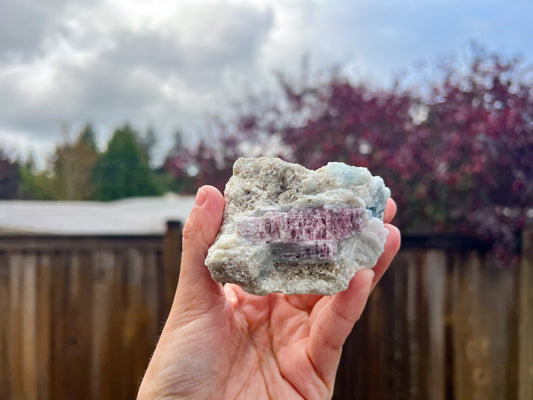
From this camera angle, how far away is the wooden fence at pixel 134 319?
3369mm

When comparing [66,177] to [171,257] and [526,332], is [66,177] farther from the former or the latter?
[526,332]

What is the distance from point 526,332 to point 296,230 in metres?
3.03

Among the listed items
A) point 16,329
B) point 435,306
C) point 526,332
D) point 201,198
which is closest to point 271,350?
point 201,198

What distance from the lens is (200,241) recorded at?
1519 millimetres

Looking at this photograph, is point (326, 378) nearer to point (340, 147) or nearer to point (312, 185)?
point (312, 185)

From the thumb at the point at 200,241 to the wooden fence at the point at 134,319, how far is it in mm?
1891

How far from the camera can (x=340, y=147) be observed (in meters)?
3.48

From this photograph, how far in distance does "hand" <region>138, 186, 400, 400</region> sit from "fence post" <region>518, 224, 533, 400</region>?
2140 millimetres

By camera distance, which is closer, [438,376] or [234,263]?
[234,263]

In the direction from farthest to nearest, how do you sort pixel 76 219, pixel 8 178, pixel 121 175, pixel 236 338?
pixel 121 175 < pixel 8 178 < pixel 76 219 < pixel 236 338

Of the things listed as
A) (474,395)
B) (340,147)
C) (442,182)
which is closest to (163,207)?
(340,147)

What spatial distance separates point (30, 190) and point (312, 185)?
50.4 ft

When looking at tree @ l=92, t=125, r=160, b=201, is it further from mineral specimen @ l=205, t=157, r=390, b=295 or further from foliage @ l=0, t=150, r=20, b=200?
mineral specimen @ l=205, t=157, r=390, b=295

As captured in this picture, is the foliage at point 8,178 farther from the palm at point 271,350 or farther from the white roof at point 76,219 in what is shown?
the palm at point 271,350
